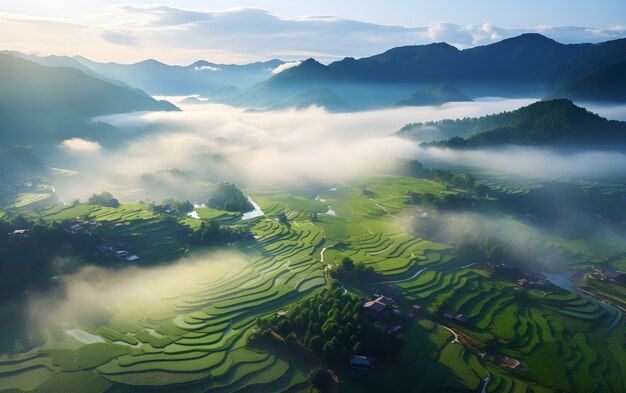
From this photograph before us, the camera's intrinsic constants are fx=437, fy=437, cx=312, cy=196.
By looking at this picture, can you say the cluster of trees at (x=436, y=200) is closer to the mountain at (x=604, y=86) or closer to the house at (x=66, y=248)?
the house at (x=66, y=248)

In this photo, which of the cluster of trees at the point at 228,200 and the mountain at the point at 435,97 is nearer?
the cluster of trees at the point at 228,200

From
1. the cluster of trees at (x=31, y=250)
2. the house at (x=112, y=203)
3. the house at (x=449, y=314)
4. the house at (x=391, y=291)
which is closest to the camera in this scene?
the house at (x=449, y=314)

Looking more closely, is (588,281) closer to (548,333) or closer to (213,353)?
(548,333)

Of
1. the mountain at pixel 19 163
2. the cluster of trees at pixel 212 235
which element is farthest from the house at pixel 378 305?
the mountain at pixel 19 163

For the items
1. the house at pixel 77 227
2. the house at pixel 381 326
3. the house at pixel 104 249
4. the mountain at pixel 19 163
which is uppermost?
the house at pixel 381 326

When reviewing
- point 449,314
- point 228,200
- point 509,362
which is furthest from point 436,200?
point 509,362
